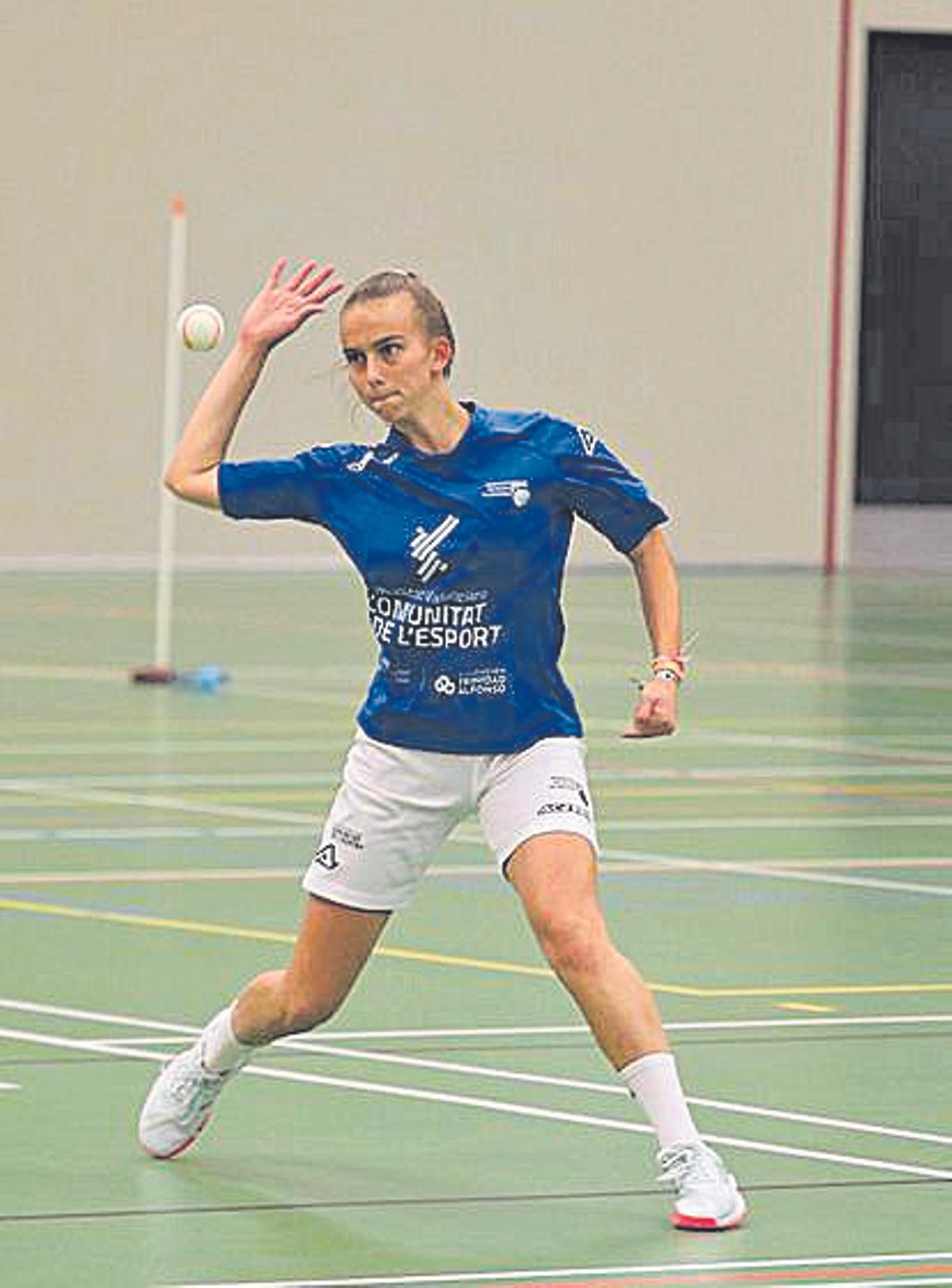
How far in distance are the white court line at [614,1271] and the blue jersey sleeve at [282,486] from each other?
157cm

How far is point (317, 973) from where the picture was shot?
718 cm

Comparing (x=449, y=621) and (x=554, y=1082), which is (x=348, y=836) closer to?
(x=449, y=621)

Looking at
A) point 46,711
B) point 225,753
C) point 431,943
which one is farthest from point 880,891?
point 46,711

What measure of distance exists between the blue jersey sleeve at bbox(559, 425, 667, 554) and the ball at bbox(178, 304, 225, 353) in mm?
8271

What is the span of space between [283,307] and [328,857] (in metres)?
1.05

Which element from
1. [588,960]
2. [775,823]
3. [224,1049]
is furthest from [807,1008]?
[775,823]

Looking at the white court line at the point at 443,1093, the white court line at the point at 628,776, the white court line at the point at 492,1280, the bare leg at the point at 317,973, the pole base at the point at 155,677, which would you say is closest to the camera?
the white court line at the point at 492,1280

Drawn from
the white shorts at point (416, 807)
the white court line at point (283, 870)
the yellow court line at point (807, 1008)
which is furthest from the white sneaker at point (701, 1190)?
the white court line at point (283, 870)

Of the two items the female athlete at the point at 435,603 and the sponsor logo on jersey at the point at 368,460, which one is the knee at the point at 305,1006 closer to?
the female athlete at the point at 435,603

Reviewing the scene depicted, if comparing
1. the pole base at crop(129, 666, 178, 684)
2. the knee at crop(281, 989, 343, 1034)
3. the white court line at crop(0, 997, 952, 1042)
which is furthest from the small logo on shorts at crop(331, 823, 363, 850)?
the pole base at crop(129, 666, 178, 684)

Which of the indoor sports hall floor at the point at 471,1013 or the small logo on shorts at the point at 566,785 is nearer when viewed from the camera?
the indoor sports hall floor at the point at 471,1013

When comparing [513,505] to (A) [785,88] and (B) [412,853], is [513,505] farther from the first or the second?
(A) [785,88]

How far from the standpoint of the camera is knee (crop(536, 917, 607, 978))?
268 inches

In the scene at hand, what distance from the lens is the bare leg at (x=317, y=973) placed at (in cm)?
715
